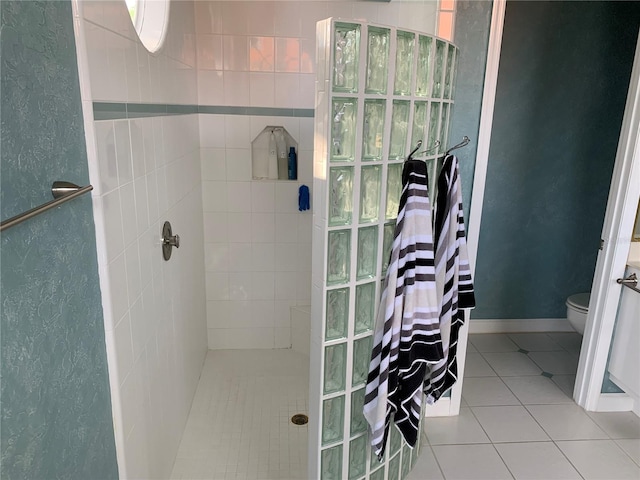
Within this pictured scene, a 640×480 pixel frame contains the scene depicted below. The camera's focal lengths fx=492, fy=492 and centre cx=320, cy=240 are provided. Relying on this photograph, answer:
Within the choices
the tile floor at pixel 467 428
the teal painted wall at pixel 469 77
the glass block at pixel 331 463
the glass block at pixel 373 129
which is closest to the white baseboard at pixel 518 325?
the tile floor at pixel 467 428

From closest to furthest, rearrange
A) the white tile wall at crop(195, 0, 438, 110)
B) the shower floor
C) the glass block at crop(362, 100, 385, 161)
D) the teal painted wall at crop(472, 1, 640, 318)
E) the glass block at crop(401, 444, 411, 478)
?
the glass block at crop(362, 100, 385, 161) → the glass block at crop(401, 444, 411, 478) → the shower floor → the white tile wall at crop(195, 0, 438, 110) → the teal painted wall at crop(472, 1, 640, 318)

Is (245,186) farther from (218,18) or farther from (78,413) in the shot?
(78,413)

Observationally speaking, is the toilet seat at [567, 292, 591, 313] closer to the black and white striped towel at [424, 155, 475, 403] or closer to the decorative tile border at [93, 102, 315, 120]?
the black and white striped towel at [424, 155, 475, 403]

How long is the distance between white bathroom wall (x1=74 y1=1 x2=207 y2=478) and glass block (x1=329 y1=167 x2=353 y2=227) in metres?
0.65

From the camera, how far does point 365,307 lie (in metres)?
1.73

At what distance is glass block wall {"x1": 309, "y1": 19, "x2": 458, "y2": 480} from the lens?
145cm

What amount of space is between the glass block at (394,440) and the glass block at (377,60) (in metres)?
1.29

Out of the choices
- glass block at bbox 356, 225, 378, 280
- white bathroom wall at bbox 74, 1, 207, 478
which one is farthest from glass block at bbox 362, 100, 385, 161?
white bathroom wall at bbox 74, 1, 207, 478

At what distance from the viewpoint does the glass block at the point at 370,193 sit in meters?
1.57

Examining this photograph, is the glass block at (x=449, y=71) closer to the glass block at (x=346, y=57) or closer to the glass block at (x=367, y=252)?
the glass block at (x=346, y=57)

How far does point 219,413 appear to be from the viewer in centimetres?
263

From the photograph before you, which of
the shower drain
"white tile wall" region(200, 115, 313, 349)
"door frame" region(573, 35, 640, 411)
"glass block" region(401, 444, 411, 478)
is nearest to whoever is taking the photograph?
"glass block" region(401, 444, 411, 478)

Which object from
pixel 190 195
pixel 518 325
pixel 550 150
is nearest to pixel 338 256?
pixel 190 195

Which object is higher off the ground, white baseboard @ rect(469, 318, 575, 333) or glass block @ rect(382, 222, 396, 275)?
glass block @ rect(382, 222, 396, 275)
